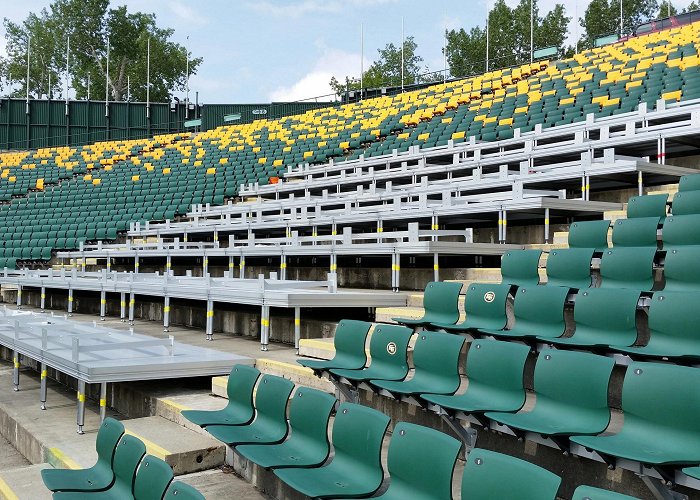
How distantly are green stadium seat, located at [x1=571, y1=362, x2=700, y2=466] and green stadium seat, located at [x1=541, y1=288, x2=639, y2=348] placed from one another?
2.63ft

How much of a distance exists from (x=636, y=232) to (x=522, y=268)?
0.95m

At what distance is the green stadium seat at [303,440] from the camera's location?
3.17 meters

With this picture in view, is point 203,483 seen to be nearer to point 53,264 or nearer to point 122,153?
point 53,264

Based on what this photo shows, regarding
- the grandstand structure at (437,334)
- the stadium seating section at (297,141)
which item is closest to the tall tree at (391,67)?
the stadium seating section at (297,141)

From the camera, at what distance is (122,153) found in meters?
27.7

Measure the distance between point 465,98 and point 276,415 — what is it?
64.5ft

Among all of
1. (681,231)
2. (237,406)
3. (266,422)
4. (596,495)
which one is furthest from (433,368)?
(681,231)

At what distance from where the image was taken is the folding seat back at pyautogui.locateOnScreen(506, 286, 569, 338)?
13.5 ft

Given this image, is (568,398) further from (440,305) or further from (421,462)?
(440,305)

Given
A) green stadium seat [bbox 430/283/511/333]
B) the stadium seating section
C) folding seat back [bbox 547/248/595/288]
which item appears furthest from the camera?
the stadium seating section

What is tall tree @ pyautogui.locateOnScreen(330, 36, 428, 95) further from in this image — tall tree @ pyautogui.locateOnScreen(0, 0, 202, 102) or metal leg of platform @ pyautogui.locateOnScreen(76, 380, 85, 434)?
metal leg of platform @ pyautogui.locateOnScreen(76, 380, 85, 434)

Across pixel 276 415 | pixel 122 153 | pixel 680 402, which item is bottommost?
pixel 276 415

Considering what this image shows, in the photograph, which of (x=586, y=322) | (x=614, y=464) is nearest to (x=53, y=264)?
(x=586, y=322)

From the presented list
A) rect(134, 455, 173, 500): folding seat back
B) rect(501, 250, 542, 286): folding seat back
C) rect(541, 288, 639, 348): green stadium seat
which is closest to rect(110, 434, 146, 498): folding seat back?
rect(134, 455, 173, 500): folding seat back
